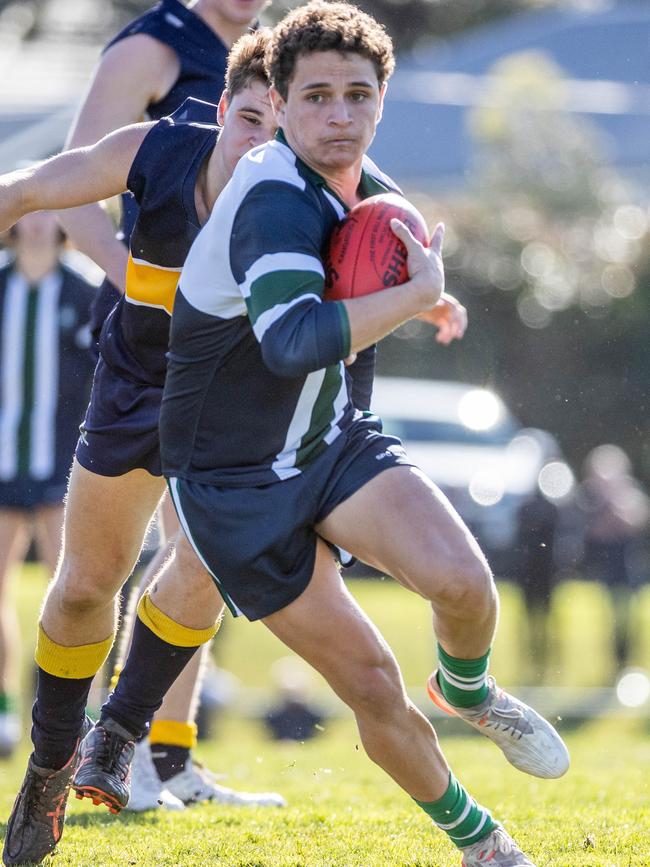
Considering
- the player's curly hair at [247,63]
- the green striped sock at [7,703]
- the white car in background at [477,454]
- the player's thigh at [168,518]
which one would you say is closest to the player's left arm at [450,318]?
the player's curly hair at [247,63]

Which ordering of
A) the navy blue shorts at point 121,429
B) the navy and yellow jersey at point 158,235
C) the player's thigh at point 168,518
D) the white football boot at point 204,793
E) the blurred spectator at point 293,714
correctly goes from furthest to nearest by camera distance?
the blurred spectator at point 293,714 → the white football boot at point 204,793 → the player's thigh at point 168,518 → the navy blue shorts at point 121,429 → the navy and yellow jersey at point 158,235

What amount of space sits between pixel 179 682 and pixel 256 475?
184cm

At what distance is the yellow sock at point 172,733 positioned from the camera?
→ 17.1ft

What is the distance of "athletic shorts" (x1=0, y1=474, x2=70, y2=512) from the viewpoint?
6.97 m

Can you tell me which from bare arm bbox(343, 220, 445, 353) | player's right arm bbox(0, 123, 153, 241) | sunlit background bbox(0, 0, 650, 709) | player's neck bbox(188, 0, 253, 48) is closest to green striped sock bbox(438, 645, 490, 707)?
bare arm bbox(343, 220, 445, 353)

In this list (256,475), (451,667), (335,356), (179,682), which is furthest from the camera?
(179,682)

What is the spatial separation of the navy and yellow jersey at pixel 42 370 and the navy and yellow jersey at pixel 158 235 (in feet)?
9.34

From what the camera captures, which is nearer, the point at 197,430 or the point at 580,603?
the point at 197,430

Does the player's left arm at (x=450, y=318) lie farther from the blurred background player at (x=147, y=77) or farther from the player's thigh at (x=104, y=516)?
the blurred background player at (x=147, y=77)

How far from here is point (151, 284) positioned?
4.08m

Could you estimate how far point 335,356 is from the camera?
3.36 meters

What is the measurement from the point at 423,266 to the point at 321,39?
2.09 ft

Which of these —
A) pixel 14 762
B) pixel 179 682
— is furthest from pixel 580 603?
pixel 179 682

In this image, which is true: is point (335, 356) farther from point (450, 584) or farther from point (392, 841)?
point (392, 841)
